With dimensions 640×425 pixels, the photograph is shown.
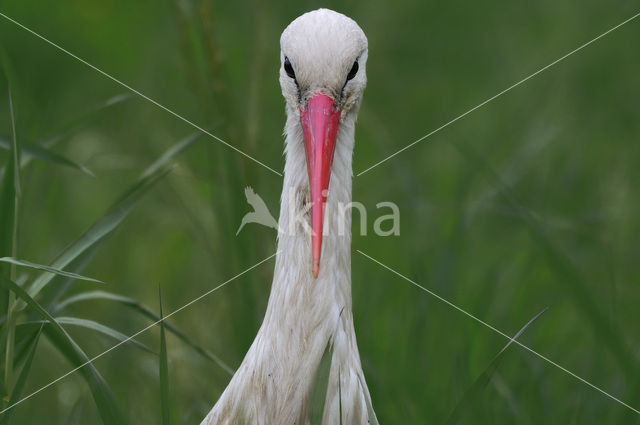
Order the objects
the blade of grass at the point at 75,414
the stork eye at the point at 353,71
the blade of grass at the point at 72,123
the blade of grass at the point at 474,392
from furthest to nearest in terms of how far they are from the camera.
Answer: the blade of grass at the point at 75,414, the blade of grass at the point at 72,123, the stork eye at the point at 353,71, the blade of grass at the point at 474,392

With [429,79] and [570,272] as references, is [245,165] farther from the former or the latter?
[429,79]

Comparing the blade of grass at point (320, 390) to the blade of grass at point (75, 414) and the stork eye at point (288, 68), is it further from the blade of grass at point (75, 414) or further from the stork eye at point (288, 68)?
the blade of grass at point (75, 414)

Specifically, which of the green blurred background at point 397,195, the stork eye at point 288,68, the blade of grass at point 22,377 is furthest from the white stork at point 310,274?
the blade of grass at point 22,377

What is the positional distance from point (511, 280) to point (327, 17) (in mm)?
2267

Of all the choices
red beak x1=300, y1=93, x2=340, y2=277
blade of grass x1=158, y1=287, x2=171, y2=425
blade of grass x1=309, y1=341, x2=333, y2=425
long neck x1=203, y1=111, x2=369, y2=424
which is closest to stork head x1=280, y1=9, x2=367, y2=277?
red beak x1=300, y1=93, x2=340, y2=277

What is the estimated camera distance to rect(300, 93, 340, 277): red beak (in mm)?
2678

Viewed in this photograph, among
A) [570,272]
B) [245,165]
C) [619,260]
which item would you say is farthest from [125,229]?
[570,272]

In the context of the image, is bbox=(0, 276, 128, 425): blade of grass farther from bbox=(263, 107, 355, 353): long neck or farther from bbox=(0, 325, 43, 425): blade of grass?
bbox=(263, 107, 355, 353): long neck

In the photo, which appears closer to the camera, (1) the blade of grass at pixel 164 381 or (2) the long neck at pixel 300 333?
(1) the blade of grass at pixel 164 381

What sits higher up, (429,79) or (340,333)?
(429,79)

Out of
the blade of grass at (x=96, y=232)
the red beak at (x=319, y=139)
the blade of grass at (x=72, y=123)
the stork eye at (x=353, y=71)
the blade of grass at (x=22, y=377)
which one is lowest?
the blade of grass at (x=22, y=377)

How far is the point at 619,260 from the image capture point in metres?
5.01

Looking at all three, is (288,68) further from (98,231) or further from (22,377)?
(22,377)

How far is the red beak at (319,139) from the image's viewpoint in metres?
2.68
